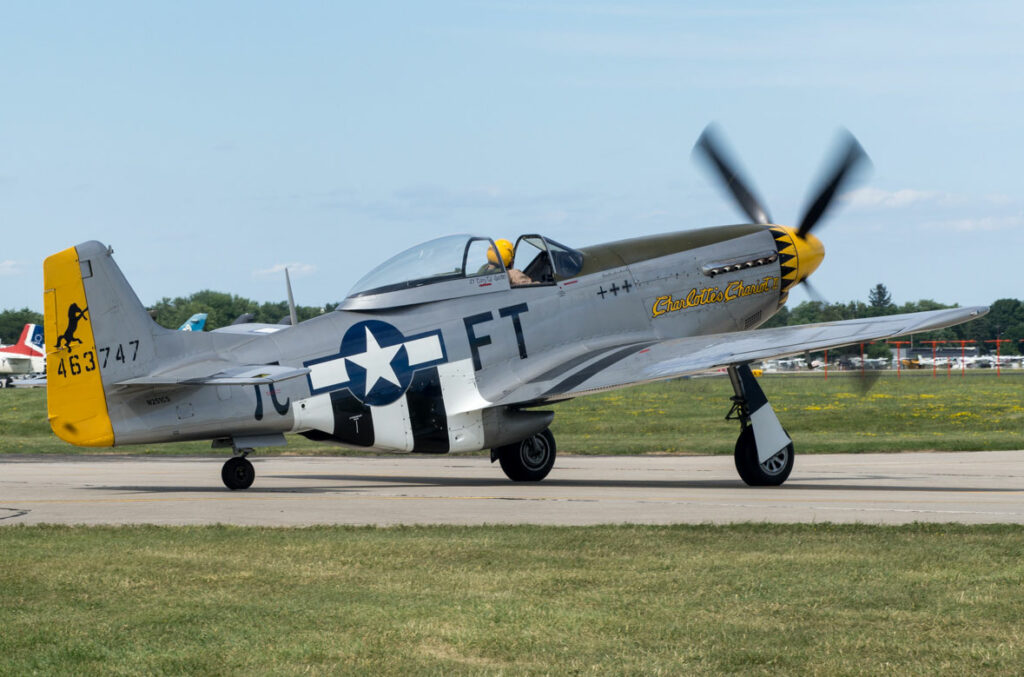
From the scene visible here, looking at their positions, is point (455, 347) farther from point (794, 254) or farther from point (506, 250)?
point (794, 254)

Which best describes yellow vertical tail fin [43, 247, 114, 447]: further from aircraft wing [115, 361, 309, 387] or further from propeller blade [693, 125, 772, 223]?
propeller blade [693, 125, 772, 223]

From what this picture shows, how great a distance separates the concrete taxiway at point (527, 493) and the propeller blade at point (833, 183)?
14.1ft

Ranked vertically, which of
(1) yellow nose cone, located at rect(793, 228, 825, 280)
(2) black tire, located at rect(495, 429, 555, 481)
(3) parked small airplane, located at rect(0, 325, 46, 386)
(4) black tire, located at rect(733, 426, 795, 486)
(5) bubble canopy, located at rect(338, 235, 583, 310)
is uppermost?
(3) parked small airplane, located at rect(0, 325, 46, 386)

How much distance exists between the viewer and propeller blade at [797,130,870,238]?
2058 centimetres

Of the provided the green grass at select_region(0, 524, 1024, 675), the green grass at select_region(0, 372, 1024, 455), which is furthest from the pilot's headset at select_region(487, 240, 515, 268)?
the green grass at select_region(0, 524, 1024, 675)

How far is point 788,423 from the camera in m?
36.7

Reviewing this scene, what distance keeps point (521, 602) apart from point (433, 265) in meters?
10.1

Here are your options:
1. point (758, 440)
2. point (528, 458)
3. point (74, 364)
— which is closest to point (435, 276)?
point (528, 458)

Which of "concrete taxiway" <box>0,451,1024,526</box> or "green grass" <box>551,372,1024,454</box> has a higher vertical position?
"concrete taxiway" <box>0,451,1024,526</box>

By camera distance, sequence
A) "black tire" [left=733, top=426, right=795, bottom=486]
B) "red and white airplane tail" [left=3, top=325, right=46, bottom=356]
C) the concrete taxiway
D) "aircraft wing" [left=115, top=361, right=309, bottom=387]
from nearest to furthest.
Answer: the concrete taxiway
"aircraft wing" [left=115, top=361, right=309, bottom=387]
"black tire" [left=733, top=426, right=795, bottom=486]
"red and white airplane tail" [left=3, top=325, right=46, bottom=356]

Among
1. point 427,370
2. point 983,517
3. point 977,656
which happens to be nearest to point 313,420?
point 427,370

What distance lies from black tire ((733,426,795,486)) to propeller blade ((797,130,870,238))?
4878 mm

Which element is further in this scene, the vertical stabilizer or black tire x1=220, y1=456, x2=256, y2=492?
black tire x1=220, y1=456, x2=256, y2=492

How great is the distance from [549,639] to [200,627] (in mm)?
2129
